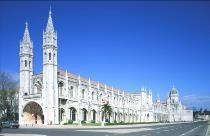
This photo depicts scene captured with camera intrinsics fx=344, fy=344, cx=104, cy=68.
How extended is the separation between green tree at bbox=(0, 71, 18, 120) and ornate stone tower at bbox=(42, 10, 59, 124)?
1497 cm

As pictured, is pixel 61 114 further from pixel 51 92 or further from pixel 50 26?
pixel 50 26

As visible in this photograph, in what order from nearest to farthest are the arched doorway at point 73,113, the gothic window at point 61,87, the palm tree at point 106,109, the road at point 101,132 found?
the road at point 101,132
the gothic window at point 61,87
the arched doorway at point 73,113
the palm tree at point 106,109

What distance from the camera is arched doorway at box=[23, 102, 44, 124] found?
75.1m

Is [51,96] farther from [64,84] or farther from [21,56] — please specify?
[21,56]

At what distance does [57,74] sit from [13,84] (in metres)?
16.4

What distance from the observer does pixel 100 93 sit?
94.8 metres

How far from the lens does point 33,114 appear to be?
3046 inches

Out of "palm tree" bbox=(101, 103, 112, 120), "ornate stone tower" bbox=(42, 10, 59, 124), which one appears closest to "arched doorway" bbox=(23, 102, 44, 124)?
"ornate stone tower" bbox=(42, 10, 59, 124)

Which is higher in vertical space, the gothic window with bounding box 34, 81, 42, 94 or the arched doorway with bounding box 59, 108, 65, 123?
the gothic window with bounding box 34, 81, 42, 94

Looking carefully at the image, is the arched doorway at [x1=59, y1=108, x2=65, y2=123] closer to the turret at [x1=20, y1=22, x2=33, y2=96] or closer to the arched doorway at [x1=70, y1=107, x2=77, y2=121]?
the arched doorway at [x1=70, y1=107, x2=77, y2=121]

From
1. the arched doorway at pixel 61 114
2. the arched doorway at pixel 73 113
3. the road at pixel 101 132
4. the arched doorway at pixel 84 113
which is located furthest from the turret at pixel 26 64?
the road at pixel 101 132

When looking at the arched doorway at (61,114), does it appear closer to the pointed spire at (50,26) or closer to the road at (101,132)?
the pointed spire at (50,26)

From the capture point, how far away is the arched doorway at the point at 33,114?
75069 millimetres

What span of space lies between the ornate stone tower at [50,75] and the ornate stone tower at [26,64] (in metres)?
6.48
